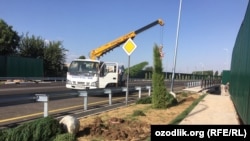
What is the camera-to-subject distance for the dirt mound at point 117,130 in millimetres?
8898

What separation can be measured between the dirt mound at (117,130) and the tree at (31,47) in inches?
1657

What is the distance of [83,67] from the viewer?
71.5 ft

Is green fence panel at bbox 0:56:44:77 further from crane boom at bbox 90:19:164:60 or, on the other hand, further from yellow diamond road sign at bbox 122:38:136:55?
yellow diamond road sign at bbox 122:38:136:55

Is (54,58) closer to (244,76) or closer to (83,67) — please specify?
(83,67)

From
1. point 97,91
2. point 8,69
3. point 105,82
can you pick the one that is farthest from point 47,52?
point 97,91

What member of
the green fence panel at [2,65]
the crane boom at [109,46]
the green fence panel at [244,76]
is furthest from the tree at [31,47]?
the green fence panel at [244,76]

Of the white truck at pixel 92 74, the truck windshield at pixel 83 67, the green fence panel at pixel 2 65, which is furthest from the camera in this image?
the green fence panel at pixel 2 65

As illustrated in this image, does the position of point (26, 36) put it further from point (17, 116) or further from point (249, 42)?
point (249, 42)

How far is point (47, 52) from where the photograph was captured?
167 feet

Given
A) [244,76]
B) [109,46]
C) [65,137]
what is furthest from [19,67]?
[65,137]

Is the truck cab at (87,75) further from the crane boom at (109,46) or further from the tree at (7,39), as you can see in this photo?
the tree at (7,39)

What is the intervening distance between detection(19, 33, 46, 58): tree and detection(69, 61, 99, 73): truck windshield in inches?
1204

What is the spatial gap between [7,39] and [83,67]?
97.4 feet

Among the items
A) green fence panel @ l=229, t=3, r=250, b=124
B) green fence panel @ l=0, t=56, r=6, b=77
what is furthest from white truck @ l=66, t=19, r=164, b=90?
green fence panel @ l=0, t=56, r=6, b=77
